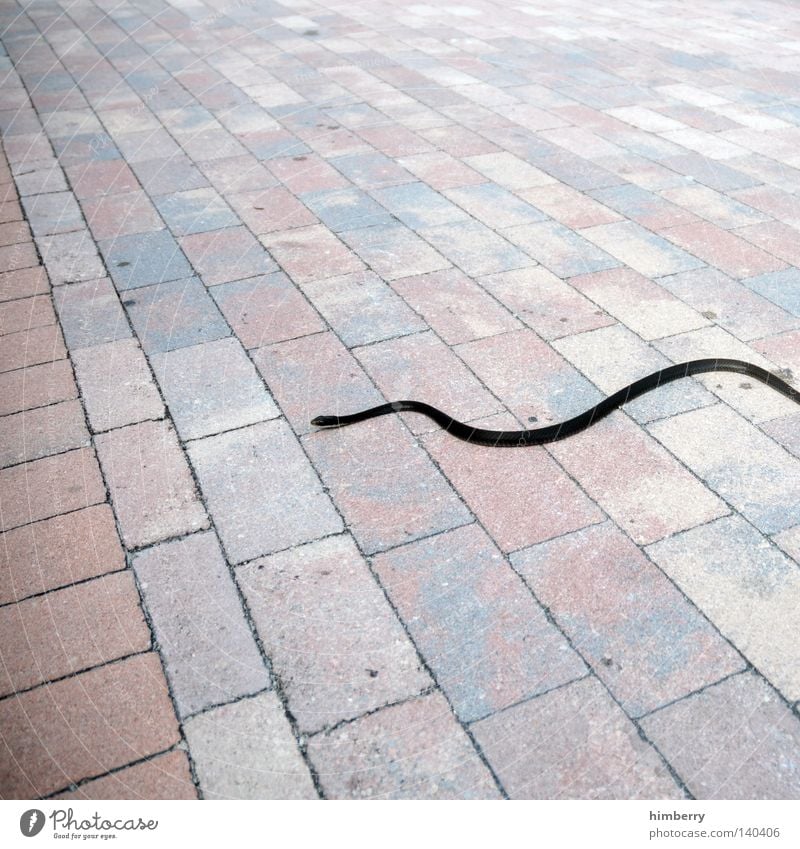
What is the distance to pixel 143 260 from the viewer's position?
5.94m

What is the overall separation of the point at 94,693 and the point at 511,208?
493cm

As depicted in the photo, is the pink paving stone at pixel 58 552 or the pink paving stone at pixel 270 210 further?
the pink paving stone at pixel 270 210

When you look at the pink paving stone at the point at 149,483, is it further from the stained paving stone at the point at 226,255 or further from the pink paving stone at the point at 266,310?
the stained paving stone at the point at 226,255

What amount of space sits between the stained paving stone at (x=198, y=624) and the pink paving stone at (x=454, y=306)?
214 cm

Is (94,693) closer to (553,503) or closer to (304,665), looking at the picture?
(304,665)

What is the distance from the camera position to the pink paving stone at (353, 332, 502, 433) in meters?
4.39

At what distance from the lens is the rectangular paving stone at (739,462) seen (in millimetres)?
3734

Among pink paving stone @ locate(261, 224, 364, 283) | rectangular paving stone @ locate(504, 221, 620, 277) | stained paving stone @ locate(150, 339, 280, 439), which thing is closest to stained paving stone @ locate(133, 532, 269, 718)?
stained paving stone @ locate(150, 339, 280, 439)

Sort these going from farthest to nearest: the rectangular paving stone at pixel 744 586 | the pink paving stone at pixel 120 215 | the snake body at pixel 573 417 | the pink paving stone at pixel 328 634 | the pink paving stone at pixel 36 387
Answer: the pink paving stone at pixel 120 215 → the pink paving stone at pixel 36 387 → the snake body at pixel 573 417 → the rectangular paving stone at pixel 744 586 → the pink paving stone at pixel 328 634

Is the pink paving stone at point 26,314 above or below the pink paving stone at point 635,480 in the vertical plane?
below

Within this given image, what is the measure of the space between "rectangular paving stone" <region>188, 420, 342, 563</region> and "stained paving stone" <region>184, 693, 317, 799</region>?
75 centimetres

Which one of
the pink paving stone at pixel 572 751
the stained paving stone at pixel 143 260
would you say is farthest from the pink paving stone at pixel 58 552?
the stained paving stone at pixel 143 260

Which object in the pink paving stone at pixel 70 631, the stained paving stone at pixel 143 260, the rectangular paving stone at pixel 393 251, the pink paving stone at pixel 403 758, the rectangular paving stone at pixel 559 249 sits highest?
the pink paving stone at pixel 403 758

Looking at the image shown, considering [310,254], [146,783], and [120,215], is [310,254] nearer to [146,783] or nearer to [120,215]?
[120,215]
